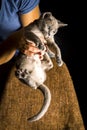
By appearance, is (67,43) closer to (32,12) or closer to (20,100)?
(32,12)

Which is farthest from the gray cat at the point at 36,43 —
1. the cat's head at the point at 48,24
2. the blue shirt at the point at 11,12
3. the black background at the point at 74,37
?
the black background at the point at 74,37

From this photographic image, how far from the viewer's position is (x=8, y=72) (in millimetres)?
920

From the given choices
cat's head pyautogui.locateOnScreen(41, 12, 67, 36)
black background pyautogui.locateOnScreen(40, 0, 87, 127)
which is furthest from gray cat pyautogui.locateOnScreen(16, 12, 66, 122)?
black background pyautogui.locateOnScreen(40, 0, 87, 127)

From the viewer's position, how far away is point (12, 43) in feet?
2.48

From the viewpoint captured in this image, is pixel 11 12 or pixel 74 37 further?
pixel 74 37

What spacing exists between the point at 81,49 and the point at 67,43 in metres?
0.07

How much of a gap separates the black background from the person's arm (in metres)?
0.15

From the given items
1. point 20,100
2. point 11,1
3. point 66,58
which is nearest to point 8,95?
point 20,100

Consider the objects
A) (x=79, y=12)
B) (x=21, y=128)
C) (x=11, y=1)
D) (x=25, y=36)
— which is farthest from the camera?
(x=79, y=12)

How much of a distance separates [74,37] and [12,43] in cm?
56

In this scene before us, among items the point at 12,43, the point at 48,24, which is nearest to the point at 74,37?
the point at 12,43

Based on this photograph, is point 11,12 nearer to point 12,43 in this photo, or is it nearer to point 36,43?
point 12,43

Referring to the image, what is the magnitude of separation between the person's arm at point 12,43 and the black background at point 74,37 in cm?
15

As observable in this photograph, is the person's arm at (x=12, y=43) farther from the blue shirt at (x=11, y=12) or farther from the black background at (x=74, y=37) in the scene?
the black background at (x=74, y=37)
